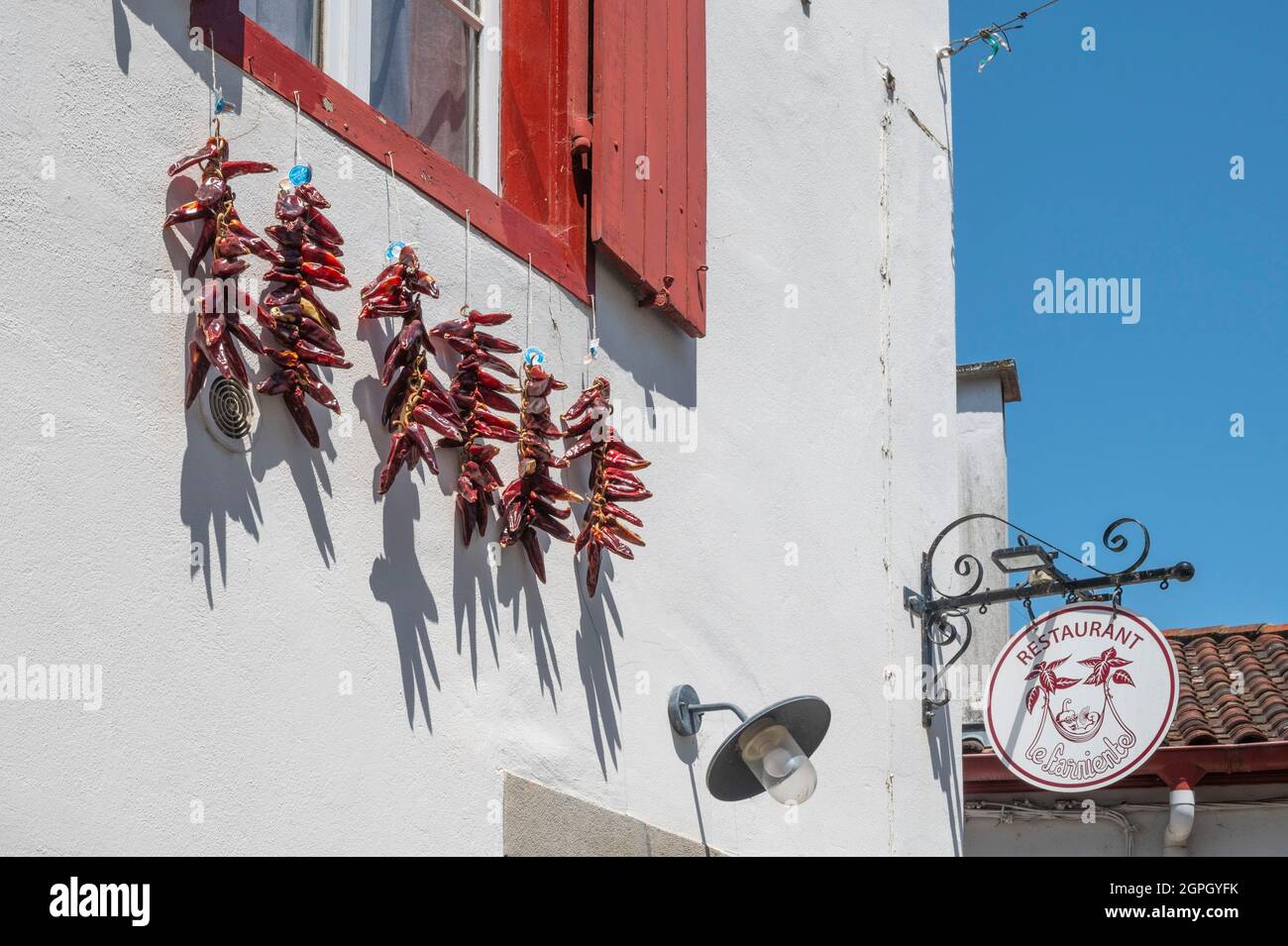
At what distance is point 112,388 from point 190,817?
887mm

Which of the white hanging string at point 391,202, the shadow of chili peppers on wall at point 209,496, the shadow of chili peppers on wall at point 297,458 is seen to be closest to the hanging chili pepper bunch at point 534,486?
the white hanging string at point 391,202

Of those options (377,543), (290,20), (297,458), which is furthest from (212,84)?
(377,543)

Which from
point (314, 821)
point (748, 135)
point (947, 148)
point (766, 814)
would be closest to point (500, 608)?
point (314, 821)

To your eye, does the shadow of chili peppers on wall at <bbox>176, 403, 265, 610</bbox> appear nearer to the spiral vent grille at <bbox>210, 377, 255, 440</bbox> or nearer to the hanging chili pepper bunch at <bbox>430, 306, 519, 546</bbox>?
the spiral vent grille at <bbox>210, 377, 255, 440</bbox>

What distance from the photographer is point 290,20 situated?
178 inches

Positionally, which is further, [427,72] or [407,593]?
[427,72]

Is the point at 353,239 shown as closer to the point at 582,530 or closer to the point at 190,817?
the point at 582,530

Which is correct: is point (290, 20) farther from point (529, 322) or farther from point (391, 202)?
point (529, 322)

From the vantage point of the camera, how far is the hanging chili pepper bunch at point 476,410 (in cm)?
457

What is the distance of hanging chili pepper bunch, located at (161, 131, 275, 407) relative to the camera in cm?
373

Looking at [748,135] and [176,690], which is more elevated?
[748,135]

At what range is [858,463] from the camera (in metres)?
7.06

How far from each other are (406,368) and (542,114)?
4.47 feet

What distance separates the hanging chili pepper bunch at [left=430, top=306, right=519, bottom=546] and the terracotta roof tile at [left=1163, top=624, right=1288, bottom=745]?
18.9ft
